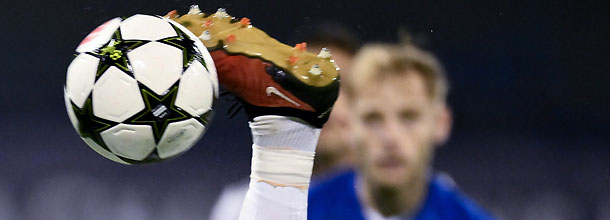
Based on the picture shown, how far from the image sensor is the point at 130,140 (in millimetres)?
1147

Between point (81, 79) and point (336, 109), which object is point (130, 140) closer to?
point (81, 79)

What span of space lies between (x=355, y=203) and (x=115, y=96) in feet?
4.14

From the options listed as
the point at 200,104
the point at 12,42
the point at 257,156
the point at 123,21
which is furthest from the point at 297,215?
the point at 12,42

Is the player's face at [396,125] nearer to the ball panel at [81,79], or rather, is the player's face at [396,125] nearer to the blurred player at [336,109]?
the blurred player at [336,109]

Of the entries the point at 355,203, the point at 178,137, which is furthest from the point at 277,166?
the point at 355,203

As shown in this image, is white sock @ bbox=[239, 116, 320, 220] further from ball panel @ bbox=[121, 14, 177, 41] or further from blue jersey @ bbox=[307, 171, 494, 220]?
blue jersey @ bbox=[307, 171, 494, 220]

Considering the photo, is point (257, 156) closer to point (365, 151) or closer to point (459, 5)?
point (365, 151)

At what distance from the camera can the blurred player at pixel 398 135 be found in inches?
89.3

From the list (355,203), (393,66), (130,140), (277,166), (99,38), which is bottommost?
(355,203)

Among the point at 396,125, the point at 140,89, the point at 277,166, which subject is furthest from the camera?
the point at 396,125

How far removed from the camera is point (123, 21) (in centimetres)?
119

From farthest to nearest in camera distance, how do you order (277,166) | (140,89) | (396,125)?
(396,125)
(277,166)
(140,89)

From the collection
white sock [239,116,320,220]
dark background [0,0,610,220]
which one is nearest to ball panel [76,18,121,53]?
white sock [239,116,320,220]

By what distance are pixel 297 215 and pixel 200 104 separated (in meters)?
0.26
